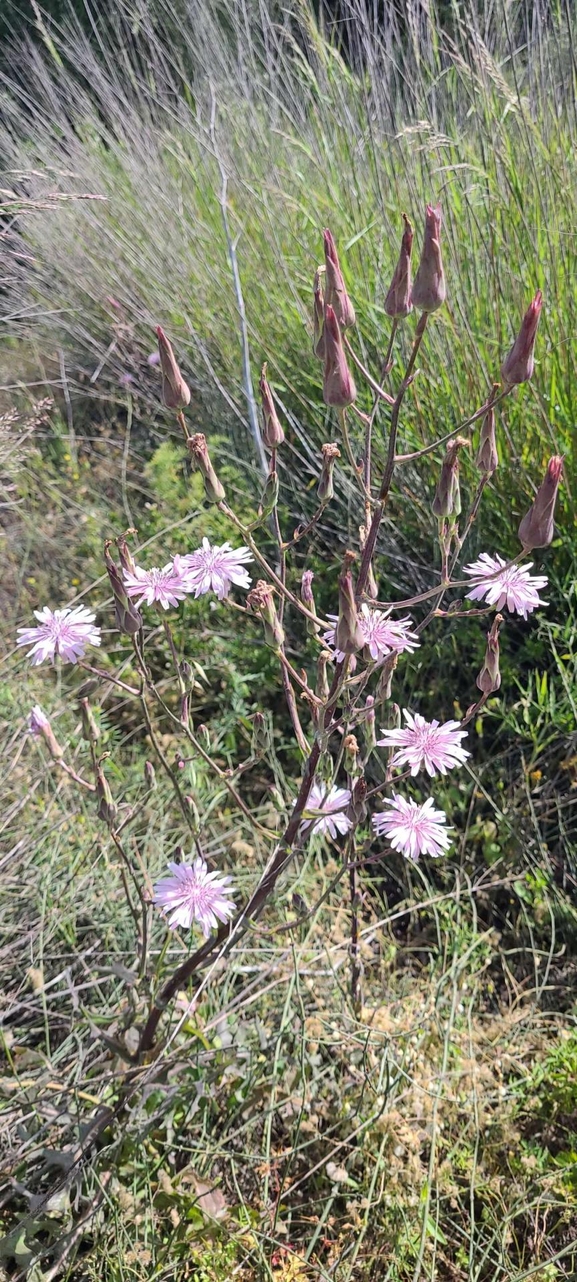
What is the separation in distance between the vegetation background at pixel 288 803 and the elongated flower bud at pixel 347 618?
0.30m

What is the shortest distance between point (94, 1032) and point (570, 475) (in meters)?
1.37

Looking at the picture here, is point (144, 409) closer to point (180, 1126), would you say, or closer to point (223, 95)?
point (223, 95)

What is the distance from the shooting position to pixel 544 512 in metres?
0.79

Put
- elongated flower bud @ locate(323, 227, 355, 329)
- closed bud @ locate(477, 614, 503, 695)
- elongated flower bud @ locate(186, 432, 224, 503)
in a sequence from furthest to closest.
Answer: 1. closed bud @ locate(477, 614, 503, 695)
2. elongated flower bud @ locate(186, 432, 224, 503)
3. elongated flower bud @ locate(323, 227, 355, 329)

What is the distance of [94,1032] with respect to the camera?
1.08 metres

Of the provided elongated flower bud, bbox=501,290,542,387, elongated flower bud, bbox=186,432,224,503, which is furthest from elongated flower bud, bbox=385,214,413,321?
elongated flower bud, bbox=186,432,224,503

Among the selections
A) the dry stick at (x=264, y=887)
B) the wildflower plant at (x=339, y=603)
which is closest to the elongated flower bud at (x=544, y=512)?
the wildflower plant at (x=339, y=603)

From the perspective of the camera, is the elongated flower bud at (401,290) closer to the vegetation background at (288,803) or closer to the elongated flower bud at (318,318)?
the elongated flower bud at (318,318)

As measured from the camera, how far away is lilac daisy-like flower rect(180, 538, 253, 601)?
0.94m

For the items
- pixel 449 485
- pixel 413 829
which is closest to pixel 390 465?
pixel 449 485

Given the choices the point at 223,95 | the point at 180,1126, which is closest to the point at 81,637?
the point at 180,1126

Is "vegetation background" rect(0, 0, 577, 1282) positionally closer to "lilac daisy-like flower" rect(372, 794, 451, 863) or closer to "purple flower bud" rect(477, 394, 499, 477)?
"lilac daisy-like flower" rect(372, 794, 451, 863)

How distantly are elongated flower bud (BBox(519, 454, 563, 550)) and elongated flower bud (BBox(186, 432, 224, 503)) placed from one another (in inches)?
12.5

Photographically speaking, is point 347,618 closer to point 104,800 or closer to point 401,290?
point 401,290
